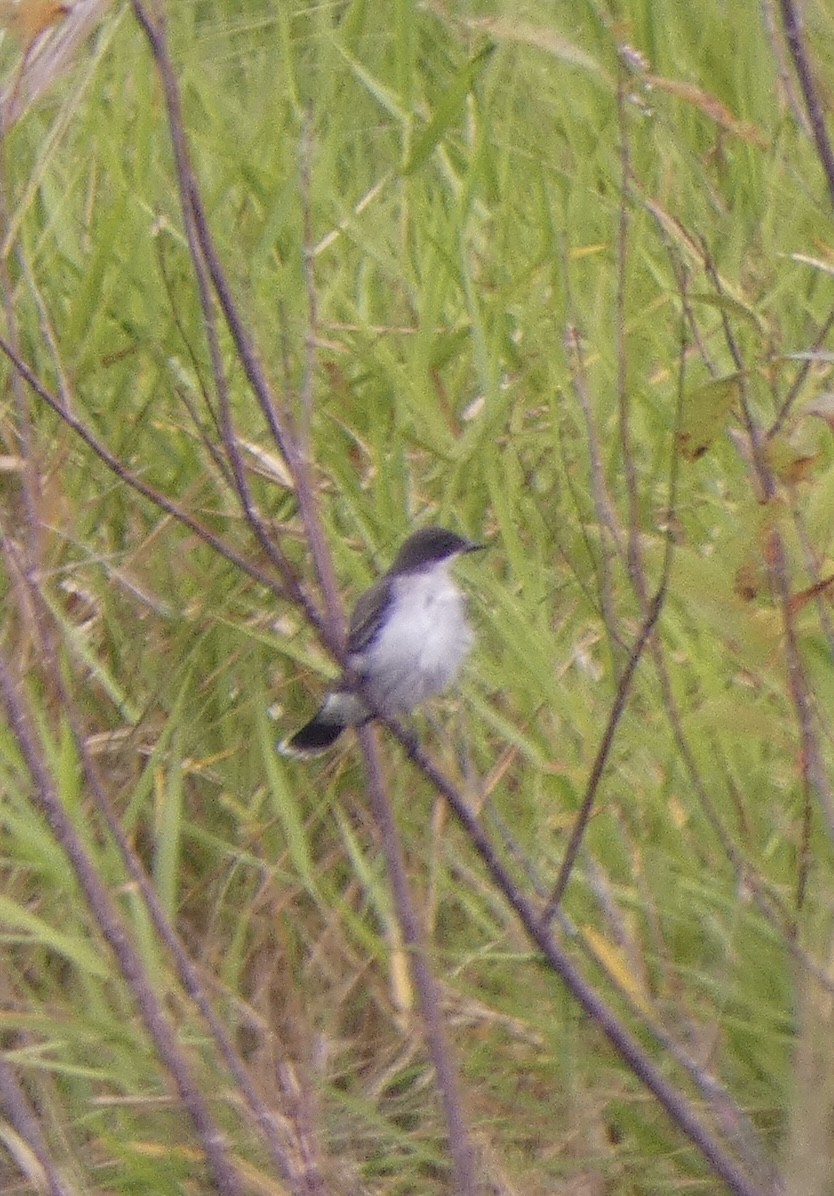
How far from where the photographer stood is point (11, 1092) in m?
2.67

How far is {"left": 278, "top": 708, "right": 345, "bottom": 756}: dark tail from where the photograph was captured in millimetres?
3680

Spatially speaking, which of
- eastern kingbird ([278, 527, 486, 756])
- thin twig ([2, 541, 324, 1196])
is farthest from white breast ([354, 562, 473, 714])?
thin twig ([2, 541, 324, 1196])

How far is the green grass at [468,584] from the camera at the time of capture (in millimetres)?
3053

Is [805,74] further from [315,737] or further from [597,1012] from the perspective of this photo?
[315,737]

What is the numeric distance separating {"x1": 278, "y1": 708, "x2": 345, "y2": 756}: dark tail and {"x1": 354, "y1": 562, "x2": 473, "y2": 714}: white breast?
3.6 inches

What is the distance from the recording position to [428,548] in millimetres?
3676

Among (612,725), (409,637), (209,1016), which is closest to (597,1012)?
(612,725)

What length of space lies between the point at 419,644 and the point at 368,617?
0.90ft

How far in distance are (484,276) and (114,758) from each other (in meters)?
1.34

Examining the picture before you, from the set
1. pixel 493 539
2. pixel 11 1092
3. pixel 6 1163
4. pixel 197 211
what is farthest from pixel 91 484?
pixel 197 211

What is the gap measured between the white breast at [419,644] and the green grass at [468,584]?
0.21ft

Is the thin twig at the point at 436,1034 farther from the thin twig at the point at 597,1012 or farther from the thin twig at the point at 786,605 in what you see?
the thin twig at the point at 786,605

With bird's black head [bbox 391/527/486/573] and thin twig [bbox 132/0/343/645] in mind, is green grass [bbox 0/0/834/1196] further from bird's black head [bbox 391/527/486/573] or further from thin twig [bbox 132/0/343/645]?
thin twig [bbox 132/0/343/645]

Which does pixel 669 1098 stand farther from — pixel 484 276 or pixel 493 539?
pixel 484 276
